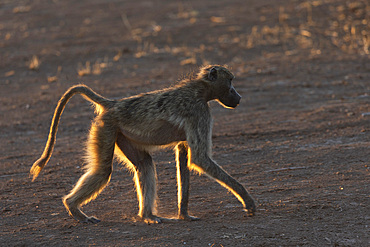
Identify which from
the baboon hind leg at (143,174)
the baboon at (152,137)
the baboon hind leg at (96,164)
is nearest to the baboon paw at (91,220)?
the baboon at (152,137)

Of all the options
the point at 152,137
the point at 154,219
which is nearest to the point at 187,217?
the point at 154,219

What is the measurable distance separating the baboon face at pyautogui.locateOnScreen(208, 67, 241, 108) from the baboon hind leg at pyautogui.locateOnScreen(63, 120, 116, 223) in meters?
1.10

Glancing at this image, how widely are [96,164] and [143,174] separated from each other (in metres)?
0.48

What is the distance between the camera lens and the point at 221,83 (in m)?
5.57

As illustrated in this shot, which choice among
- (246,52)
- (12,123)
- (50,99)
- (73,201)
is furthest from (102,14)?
(73,201)

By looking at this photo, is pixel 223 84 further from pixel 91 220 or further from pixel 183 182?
pixel 91 220

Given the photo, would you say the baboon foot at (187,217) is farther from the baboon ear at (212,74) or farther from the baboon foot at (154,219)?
the baboon ear at (212,74)

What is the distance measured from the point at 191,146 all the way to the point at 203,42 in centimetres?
1047

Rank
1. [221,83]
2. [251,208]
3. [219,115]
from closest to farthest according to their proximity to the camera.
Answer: [251,208], [221,83], [219,115]

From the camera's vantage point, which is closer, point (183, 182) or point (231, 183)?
point (231, 183)

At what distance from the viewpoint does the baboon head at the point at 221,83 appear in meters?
5.54

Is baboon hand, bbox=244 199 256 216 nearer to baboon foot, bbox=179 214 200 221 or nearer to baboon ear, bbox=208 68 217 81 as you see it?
baboon foot, bbox=179 214 200 221

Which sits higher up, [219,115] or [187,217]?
[219,115]

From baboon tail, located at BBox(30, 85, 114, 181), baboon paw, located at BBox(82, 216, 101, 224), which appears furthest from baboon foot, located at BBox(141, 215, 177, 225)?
baboon tail, located at BBox(30, 85, 114, 181)
